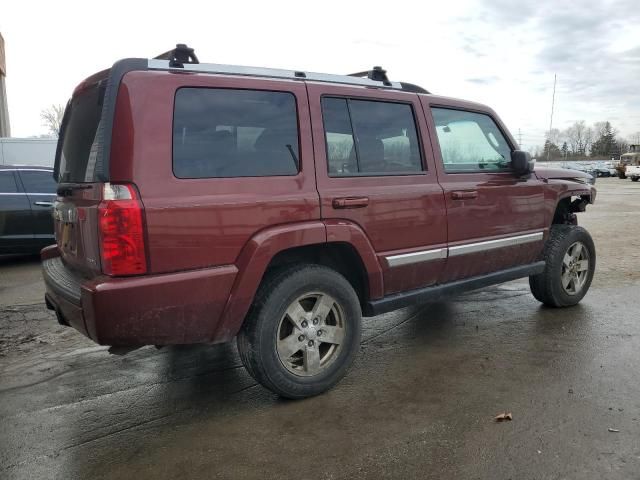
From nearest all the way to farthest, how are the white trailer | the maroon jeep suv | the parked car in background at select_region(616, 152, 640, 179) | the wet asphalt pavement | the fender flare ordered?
the wet asphalt pavement < the maroon jeep suv < the fender flare < the white trailer < the parked car in background at select_region(616, 152, 640, 179)

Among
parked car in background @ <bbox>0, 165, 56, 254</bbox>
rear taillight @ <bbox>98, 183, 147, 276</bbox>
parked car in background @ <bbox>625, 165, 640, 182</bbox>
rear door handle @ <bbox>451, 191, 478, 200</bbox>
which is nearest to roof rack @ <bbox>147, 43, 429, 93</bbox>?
rear taillight @ <bbox>98, 183, 147, 276</bbox>

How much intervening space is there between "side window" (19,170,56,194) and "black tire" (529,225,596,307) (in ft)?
23.8

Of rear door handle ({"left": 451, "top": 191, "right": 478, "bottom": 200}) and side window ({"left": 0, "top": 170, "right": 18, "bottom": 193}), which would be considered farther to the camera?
side window ({"left": 0, "top": 170, "right": 18, "bottom": 193})

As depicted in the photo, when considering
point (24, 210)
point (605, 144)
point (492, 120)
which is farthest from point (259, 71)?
point (605, 144)

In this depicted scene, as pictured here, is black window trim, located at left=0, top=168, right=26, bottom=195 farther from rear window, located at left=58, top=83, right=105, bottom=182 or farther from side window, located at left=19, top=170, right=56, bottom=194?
rear window, located at left=58, top=83, right=105, bottom=182

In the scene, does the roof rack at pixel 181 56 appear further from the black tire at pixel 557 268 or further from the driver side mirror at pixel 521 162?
the black tire at pixel 557 268

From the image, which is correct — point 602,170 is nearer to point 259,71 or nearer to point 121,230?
point 259,71

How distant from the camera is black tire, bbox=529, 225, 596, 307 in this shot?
4926 mm

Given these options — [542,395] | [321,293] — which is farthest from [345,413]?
[542,395]

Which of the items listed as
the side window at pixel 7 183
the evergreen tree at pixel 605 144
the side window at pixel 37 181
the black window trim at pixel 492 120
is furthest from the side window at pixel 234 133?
the evergreen tree at pixel 605 144

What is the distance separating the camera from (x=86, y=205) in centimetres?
281

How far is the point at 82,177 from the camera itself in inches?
124

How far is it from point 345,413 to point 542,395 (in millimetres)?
1260

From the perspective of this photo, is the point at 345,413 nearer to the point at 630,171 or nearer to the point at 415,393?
the point at 415,393
